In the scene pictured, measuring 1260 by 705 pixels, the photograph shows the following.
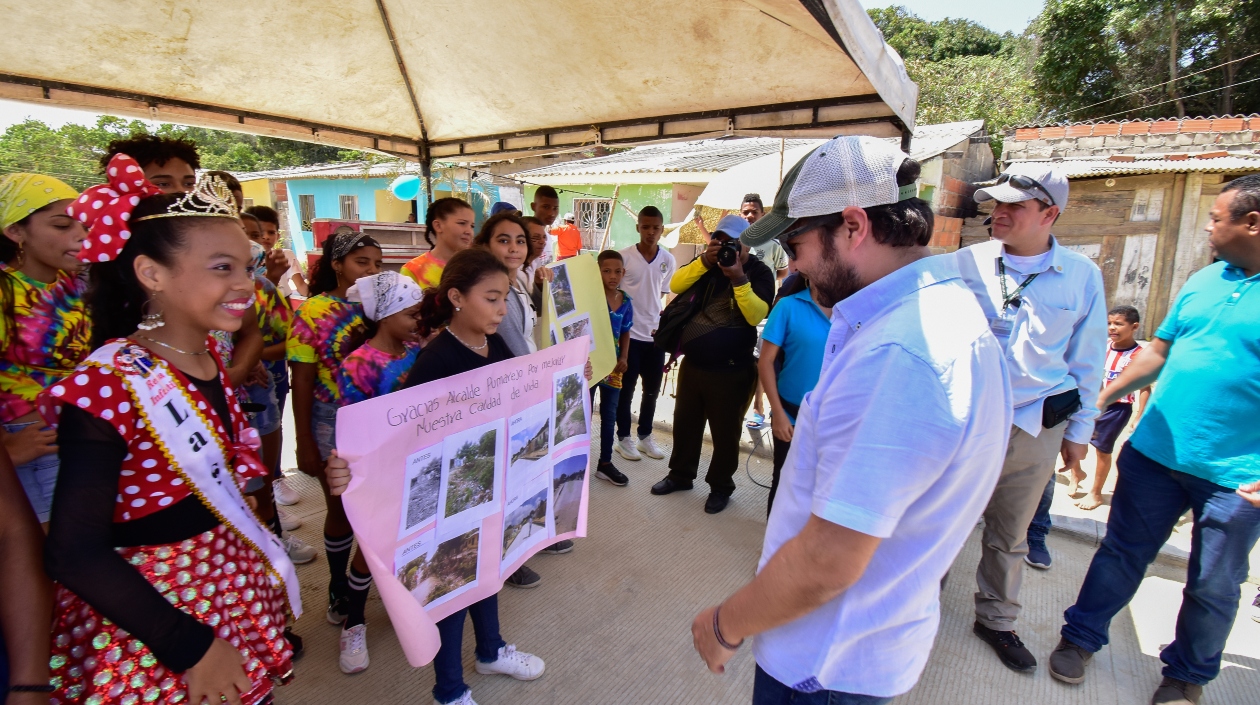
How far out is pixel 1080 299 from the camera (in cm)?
250

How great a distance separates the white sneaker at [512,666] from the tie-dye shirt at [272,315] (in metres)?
1.86

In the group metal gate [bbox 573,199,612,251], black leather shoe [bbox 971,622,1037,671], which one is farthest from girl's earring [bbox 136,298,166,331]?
metal gate [bbox 573,199,612,251]

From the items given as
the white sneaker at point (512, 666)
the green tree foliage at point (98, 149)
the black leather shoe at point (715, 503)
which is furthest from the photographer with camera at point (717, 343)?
the green tree foliage at point (98, 149)

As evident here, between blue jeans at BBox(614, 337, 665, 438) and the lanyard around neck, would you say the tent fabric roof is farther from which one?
blue jeans at BBox(614, 337, 665, 438)

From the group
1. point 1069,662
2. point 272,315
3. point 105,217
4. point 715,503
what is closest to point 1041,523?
point 1069,662

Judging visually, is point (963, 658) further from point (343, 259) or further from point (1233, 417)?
point (343, 259)

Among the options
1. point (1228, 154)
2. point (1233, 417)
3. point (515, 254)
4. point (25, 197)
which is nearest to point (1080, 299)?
Answer: point (1233, 417)

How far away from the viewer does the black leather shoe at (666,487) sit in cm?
408

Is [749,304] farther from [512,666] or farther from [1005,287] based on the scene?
[512,666]

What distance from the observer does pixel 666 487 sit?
13.4 feet

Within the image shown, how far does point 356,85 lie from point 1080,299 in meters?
5.04

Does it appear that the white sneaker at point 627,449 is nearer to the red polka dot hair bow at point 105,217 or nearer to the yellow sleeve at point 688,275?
the yellow sleeve at point 688,275

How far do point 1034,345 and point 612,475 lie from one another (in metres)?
2.73

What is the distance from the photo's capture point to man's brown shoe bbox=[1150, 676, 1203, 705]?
229 cm
